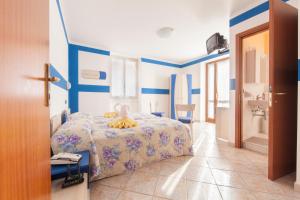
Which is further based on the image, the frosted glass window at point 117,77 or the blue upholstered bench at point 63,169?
the frosted glass window at point 117,77

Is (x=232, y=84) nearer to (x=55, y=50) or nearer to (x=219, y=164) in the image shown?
(x=219, y=164)

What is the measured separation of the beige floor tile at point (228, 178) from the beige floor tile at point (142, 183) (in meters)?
0.75

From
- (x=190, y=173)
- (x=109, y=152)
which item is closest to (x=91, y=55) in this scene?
(x=109, y=152)

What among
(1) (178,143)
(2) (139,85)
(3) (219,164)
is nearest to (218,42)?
(1) (178,143)

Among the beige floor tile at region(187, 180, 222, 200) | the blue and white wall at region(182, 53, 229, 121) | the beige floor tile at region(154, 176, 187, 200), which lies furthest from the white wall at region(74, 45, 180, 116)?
the beige floor tile at region(187, 180, 222, 200)

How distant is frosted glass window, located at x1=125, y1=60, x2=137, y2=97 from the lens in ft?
18.0

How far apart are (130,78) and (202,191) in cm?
458

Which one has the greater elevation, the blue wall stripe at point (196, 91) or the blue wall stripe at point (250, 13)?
the blue wall stripe at point (250, 13)

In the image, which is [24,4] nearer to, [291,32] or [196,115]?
[291,32]

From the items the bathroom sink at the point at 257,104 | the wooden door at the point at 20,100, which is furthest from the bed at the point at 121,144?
the bathroom sink at the point at 257,104

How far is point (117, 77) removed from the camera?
5.28 meters

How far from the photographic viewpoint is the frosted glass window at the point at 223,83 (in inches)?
198

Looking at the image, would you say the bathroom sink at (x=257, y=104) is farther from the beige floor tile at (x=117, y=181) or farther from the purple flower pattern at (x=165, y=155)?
the beige floor tile at (x=117, y=181)

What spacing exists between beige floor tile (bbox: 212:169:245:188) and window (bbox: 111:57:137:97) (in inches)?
162
